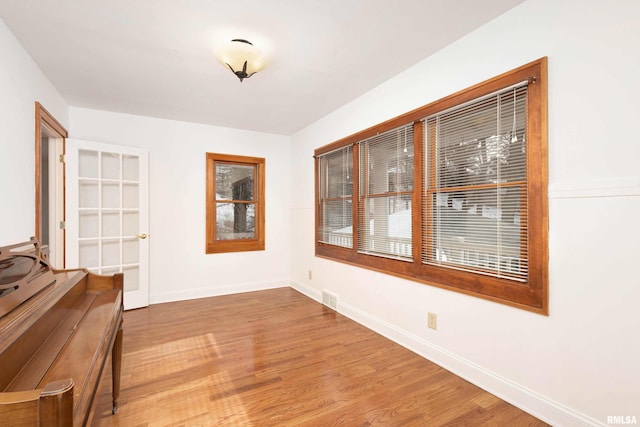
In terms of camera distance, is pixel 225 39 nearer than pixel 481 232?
No

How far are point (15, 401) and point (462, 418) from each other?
2.10m

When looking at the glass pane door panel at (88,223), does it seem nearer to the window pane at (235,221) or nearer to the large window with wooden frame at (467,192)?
the window pane at (235,221)

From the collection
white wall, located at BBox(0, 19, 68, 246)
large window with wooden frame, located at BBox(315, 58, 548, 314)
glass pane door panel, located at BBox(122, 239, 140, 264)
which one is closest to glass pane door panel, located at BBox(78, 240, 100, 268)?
glass pane door panel, located at BBox(122, 239, 140, 264)

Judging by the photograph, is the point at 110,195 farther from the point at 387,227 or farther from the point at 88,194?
the point at 387,227

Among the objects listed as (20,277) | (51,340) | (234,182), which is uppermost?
(234,182)

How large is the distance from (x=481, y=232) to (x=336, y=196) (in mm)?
2028

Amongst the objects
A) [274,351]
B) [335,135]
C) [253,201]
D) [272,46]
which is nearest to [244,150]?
[253,201]

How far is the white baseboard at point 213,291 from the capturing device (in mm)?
4086

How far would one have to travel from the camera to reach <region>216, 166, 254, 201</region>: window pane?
14.9 feet

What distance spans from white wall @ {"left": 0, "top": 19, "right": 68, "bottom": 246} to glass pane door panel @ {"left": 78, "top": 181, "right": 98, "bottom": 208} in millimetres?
1168

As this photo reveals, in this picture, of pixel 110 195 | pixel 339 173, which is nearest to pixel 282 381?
pixel 339 173

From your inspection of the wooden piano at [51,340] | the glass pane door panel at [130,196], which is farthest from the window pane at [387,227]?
the glass pane door panel at [130,196]

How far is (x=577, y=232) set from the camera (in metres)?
1.66

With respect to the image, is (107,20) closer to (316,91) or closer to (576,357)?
(316,91)
